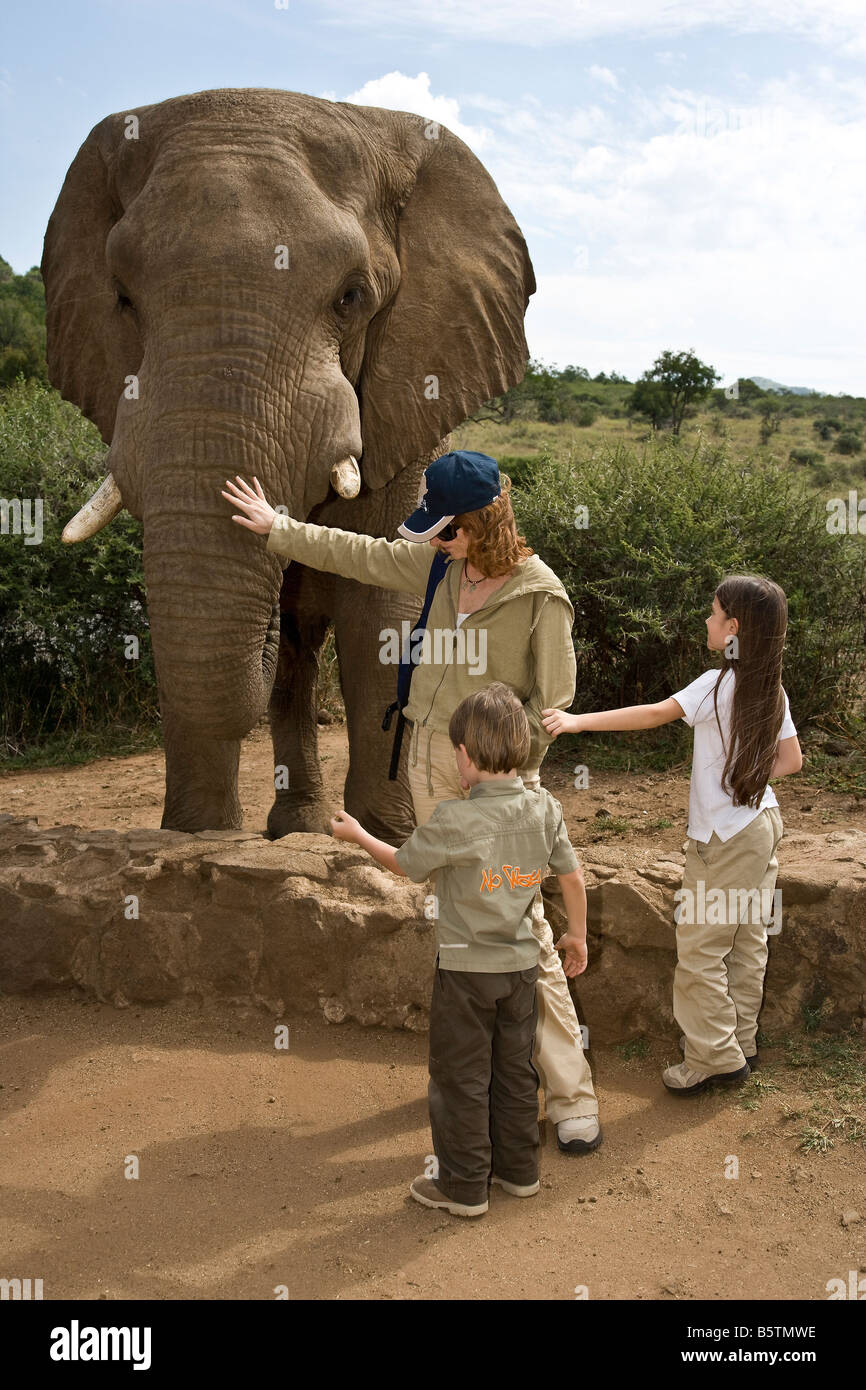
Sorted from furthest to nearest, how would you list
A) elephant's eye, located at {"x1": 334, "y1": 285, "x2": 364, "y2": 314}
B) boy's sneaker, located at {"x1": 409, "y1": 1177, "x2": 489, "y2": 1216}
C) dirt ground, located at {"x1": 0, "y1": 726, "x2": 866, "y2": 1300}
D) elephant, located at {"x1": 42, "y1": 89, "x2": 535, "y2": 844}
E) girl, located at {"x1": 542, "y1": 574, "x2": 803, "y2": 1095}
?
elephant's eye, located at {"x1": 334, "y1": 285, "x2": 364, "y2": 314} → elephant, located at {"x1": 42, "y1": 89, "x2": 535, "y2": 844} → girl, located at {"x1": 542, "y1": 574, "x2": 803, "y2": 1095} → boy's sneaker, located at {"x1": 409, "y1": 1177, "x2": 489, "y2": 1216} → dirt ground, located at {"x1": 0, "y1": 726, "x2": 866, "y2": 1300}

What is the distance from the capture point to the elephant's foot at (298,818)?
7.62 m

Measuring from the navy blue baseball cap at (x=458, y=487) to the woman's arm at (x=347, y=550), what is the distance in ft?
1.04

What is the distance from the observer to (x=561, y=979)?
406 cm

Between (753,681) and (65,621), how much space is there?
706 centimetres

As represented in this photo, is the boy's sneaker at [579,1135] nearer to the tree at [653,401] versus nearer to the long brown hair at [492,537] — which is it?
the long brown hair at [492,537]

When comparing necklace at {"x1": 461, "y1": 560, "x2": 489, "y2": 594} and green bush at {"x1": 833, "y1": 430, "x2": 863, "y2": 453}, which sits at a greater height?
green bush at {"x1": 833, "y1": 430, "x2": 863, "y2": 453}

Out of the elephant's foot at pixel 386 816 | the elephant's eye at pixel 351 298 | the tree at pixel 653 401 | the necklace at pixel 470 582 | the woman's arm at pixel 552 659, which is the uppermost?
the tree at pixel 653 401

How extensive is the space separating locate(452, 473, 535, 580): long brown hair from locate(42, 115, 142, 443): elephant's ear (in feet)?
8.85

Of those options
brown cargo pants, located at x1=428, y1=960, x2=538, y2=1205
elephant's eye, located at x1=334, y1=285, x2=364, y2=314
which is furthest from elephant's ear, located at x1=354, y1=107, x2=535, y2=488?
brown cargo pants, located at x1=428, y1=960, x2=538, y2=1205

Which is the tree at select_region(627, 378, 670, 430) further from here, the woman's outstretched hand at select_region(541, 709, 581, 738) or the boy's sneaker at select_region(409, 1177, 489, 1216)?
the boy's sneaker at select_region(409, 1177, 489, 1216)

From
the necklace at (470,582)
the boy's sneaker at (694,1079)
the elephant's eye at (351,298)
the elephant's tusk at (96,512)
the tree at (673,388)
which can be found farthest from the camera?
the tree at (673,388)

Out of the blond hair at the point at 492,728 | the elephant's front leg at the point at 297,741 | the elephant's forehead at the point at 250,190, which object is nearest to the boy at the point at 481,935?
the blond hair at the point at 492,728

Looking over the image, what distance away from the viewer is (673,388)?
3195cm

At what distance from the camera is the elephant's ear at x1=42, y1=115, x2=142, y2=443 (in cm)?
599
